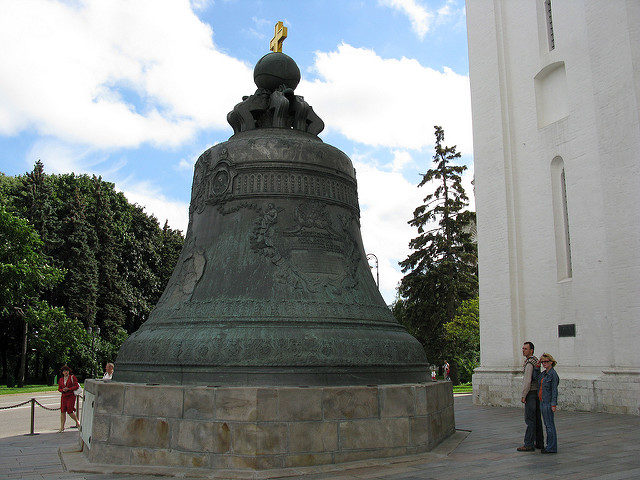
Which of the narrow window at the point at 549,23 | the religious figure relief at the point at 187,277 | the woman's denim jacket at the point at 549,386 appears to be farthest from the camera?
the narrow window at the point at 549,23

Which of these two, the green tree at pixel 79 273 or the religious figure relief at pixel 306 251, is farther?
the green tree at pixel 79 273

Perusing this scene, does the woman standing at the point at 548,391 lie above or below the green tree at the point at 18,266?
below

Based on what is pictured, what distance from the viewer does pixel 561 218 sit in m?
14.2

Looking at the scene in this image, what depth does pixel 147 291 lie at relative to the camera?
36.8 m

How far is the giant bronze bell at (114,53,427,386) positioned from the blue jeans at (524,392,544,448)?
165cm

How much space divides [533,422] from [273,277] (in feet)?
11.7

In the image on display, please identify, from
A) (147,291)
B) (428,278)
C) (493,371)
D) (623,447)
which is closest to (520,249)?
(493,371)

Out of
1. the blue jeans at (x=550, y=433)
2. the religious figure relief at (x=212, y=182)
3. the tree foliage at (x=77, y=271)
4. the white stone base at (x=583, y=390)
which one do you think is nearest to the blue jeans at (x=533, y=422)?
the blue jeans at (x=550, y=433)

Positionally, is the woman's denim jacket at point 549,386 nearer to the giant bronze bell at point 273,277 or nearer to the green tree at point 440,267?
the giant bronze bell at point 273,277

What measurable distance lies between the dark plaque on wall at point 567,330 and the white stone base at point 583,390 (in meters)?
0.82

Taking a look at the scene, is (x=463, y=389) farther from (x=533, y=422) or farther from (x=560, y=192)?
(x=533, y=422)

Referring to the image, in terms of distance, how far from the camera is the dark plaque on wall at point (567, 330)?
1322cm

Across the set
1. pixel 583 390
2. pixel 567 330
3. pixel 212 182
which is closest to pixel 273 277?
pixel 212 182

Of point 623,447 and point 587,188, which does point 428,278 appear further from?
point 623,447
